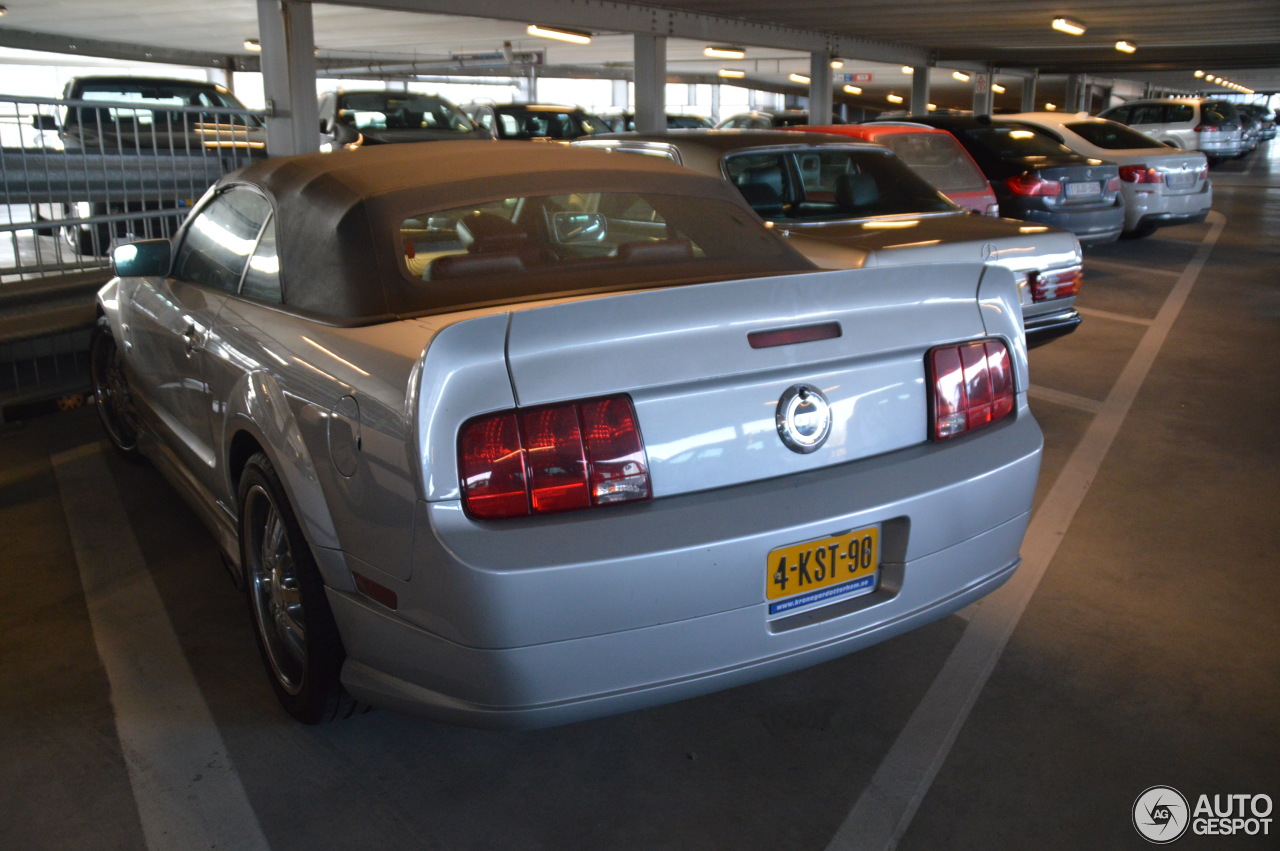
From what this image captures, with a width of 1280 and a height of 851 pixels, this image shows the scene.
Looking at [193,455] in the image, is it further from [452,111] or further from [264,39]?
[452,111]

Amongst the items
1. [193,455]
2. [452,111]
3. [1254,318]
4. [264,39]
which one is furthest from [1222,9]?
[193,455]

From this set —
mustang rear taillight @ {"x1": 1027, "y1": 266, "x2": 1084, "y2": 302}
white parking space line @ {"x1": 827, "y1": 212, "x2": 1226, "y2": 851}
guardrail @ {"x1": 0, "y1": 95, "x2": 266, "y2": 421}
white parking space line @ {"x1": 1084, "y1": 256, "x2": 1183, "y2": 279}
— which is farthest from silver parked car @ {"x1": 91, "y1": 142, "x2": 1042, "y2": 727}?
white parking space line @ {"x1": 1084, "y1": 256, "x2": 1183, "y2": 279}

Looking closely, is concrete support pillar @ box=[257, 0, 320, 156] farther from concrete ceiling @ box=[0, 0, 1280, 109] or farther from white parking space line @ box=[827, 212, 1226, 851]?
white parking space line @ box=[827, 212, 1226, 851]

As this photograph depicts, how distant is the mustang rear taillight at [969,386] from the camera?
259cm

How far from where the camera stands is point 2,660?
3.14 metres

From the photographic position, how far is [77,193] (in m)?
6.62

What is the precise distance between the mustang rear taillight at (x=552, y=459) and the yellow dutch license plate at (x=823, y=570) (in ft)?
1.21

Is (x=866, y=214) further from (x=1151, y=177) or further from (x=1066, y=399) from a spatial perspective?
(x=1151, y=177)

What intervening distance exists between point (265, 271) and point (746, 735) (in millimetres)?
1949

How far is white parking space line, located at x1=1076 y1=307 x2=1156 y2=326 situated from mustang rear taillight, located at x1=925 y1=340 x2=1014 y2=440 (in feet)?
20.7

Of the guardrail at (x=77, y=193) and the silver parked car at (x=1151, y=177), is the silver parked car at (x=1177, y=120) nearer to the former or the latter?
the silver parked car at (x=1151, y=177)

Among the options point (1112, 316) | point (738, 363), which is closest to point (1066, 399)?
point (1112, 316)

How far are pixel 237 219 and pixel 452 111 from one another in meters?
11.5

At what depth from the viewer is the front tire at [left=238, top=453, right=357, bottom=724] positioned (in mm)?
2539
